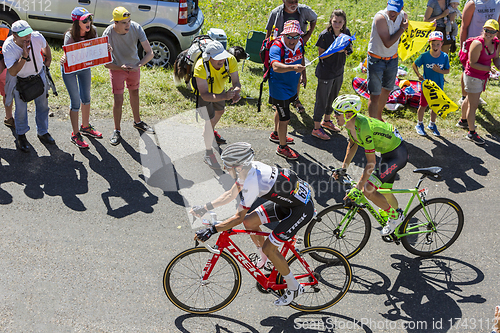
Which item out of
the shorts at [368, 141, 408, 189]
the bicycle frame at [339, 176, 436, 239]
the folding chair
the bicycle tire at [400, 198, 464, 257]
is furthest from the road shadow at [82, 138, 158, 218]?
the folding chair

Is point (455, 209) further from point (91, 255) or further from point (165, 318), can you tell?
point (91, 255)

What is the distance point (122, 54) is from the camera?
24.5 feet

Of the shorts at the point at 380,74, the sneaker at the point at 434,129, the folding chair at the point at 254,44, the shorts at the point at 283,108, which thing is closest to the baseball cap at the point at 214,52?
the shorts at the point at 283,108

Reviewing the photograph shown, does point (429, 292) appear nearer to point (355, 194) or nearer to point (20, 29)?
point (355, 194)

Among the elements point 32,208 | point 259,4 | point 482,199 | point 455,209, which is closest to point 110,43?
point 32,208

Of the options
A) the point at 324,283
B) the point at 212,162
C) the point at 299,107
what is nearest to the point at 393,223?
the point at 324,283

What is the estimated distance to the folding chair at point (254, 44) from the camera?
11.0 m

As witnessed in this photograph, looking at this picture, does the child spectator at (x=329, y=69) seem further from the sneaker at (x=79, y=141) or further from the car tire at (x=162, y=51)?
the sneaker at (x=79, y=141)

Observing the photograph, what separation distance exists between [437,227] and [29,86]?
618cm

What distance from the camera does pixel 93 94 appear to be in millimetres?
A: 9102

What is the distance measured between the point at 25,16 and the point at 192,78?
5.64 meters

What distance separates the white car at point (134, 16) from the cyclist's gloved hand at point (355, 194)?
6.65m

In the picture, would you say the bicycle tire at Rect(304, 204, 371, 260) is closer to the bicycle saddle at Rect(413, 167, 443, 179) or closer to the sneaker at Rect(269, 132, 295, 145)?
the bicycle saddle at Rect(413, 167, 443, 179)

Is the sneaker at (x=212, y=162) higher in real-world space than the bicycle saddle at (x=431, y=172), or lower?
lower
